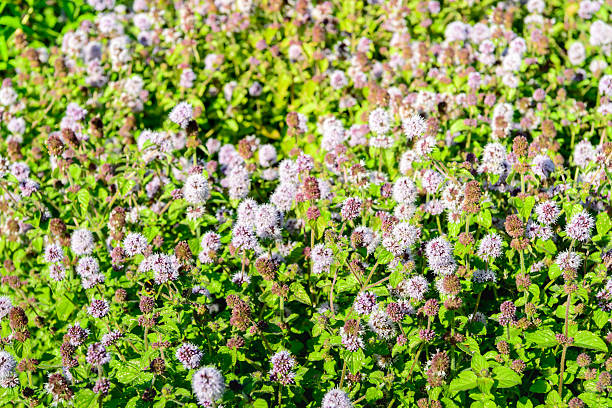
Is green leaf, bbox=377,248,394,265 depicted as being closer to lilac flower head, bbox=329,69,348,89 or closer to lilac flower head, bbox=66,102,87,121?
lilac flower head, bbox=329,69,348,89

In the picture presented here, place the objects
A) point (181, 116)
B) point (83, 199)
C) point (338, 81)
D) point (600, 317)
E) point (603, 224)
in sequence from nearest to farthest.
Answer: point (600, 317) → point (603, 224) → point (83, 199) → point (181, 116) → point (338, 81)

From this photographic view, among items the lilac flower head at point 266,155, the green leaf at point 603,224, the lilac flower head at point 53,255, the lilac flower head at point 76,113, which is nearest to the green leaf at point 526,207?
the green leaf at point 603,224

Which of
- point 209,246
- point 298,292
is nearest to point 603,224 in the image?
point 298,292

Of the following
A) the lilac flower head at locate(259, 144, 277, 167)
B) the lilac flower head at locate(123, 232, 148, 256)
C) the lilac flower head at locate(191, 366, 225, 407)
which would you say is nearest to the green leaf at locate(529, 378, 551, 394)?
the lilac flower head at locate(191, 366, 225, 407)

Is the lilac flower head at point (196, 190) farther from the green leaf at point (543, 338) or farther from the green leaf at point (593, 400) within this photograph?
the green leaf at point (593, 400)

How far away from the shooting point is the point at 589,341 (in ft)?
9.75

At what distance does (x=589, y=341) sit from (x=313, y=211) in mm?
1608

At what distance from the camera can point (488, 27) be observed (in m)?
5.84

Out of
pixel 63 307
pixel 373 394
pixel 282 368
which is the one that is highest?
pixel 282 368

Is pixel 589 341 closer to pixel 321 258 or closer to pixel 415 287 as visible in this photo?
pixel 415 287

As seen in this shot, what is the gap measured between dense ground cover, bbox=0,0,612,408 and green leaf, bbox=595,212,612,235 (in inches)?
1.4

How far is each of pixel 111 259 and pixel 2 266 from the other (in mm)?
1090

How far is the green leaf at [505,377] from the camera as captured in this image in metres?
2.73

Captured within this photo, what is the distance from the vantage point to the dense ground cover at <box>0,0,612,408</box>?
3098mm
